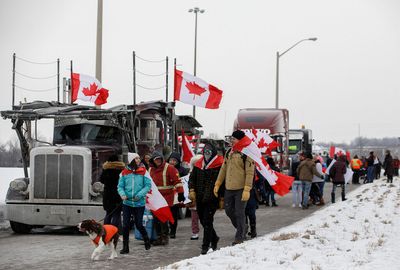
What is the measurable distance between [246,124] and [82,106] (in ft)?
54.3

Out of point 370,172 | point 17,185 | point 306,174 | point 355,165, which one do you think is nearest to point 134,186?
point 17,185

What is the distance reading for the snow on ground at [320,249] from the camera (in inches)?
388

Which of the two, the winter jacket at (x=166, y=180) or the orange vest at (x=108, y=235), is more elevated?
the winter jacket at (x=166, y=180)

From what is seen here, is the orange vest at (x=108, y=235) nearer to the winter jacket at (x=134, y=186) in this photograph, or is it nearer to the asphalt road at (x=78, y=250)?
the asphalt road at (x=78, y=250)

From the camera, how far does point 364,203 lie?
889 inches

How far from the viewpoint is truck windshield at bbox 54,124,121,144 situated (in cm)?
1622

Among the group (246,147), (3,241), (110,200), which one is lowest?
(3,241)

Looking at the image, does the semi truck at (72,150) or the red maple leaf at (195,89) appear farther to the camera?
the red maple leaf at (195,89)

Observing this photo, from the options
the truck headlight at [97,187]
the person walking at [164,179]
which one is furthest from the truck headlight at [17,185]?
the person walking at [164,179]

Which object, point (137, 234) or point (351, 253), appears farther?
point (137, 234)

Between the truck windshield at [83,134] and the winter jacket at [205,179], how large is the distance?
4590 mm

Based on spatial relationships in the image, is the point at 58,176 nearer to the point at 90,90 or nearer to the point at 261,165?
the point at 261,165

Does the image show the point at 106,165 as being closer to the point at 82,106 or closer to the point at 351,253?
the point at 82,106

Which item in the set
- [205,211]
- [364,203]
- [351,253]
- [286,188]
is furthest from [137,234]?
[364,203]
